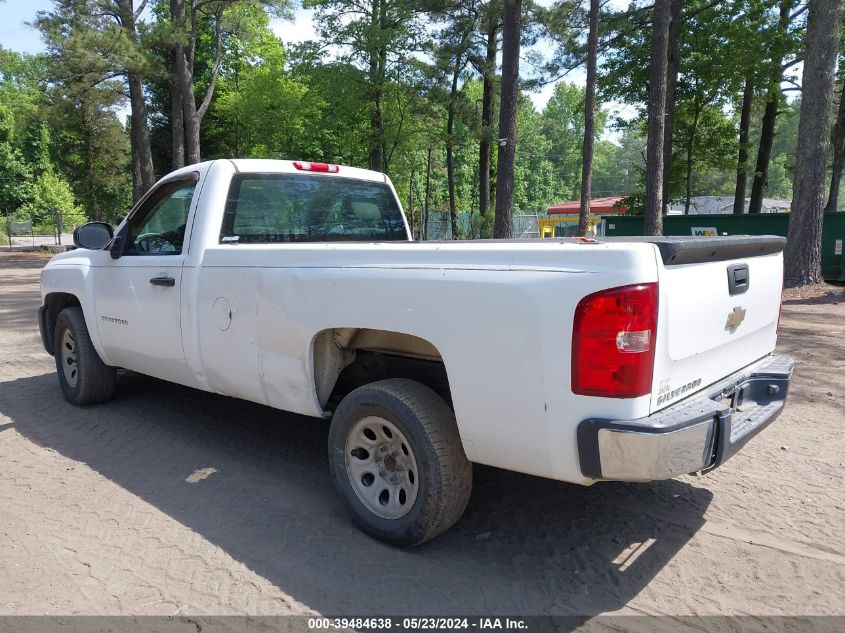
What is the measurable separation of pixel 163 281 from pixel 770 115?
28.2 meters

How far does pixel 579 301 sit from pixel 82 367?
15.1 ft

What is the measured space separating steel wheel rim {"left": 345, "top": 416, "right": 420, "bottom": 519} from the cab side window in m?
2.03

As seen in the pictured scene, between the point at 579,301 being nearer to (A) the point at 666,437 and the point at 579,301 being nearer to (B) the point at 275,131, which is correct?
(A) the point at 666,437

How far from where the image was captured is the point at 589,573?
3119 mm

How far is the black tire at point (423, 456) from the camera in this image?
3084 millimetres

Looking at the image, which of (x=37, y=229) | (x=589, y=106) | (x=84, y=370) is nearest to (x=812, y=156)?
(x=589, y=106)

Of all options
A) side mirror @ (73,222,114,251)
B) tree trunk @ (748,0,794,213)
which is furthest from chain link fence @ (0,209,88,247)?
side mirror @ (73,222,114,251)

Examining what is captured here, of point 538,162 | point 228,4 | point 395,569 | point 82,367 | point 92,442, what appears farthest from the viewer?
point 538,162

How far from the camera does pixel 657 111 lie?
1631 centimetres

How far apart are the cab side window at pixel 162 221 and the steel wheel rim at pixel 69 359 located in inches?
52.0

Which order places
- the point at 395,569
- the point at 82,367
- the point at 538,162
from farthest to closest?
the point at 538,162 → the point at 82,367 → the point at 395,569

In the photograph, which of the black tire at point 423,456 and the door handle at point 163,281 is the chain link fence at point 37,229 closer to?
the door handle at point 163,281

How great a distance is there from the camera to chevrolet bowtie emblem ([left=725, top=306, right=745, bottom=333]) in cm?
317

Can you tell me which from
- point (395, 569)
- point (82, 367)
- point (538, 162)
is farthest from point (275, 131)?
point (538, 162)
